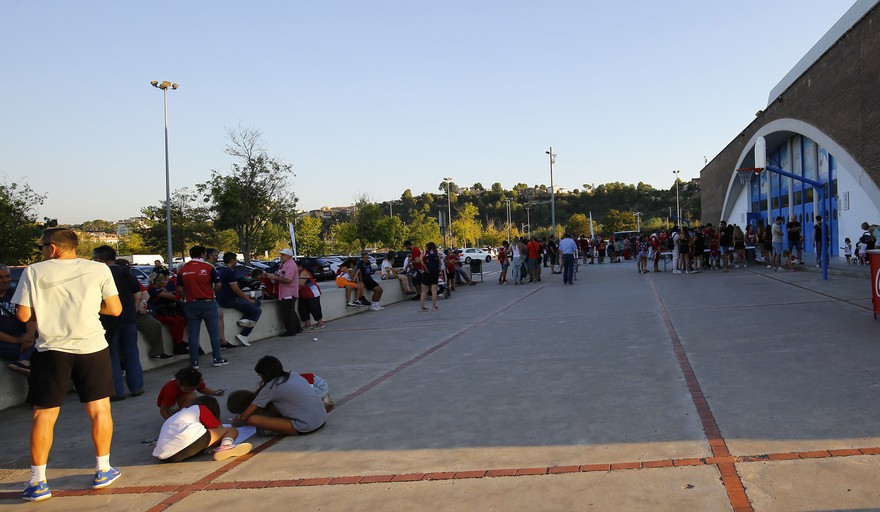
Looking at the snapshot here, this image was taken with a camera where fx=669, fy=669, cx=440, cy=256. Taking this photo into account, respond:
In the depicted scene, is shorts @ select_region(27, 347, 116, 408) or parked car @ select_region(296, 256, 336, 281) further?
parked car @ select_region(296, 256, 336, 281)

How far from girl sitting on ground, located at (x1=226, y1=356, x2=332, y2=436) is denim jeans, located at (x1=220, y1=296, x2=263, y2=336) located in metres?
5.59

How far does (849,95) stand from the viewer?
23016 mm

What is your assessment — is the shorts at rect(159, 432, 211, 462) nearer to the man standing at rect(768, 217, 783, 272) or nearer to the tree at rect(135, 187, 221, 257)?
the man standing at rect(768, 217, 783, 272)

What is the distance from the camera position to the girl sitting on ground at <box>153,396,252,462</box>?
5.20 m

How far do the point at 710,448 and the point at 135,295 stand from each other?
681 cm

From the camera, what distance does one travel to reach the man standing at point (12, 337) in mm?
7133

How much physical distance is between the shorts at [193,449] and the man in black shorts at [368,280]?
11.4m

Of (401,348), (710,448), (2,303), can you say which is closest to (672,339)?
(401,348)

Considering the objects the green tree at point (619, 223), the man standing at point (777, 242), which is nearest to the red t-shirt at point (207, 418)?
the man standing at point (777, 242)

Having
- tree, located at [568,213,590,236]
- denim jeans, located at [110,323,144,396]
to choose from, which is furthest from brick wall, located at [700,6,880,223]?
tree, located at [568,213,590,236]

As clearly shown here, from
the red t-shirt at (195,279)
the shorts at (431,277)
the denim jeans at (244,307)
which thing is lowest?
the denim jeans at (244,307)

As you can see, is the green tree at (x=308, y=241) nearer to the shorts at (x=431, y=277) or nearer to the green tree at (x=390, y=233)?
the green tree at (x=390, y=233)

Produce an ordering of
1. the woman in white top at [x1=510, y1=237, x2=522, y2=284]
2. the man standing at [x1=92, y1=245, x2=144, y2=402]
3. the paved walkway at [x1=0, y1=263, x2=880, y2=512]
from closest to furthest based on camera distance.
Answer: the paved walkway at [x1=0, y1=263, x2=880, y2=512] < the man standing at [x1=92, y1=245, x2=144, y2=402] < the woman in white top at [x1=510, y1=237, x2=522, y2=284]

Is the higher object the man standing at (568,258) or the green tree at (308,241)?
the green tree at (308,241)
